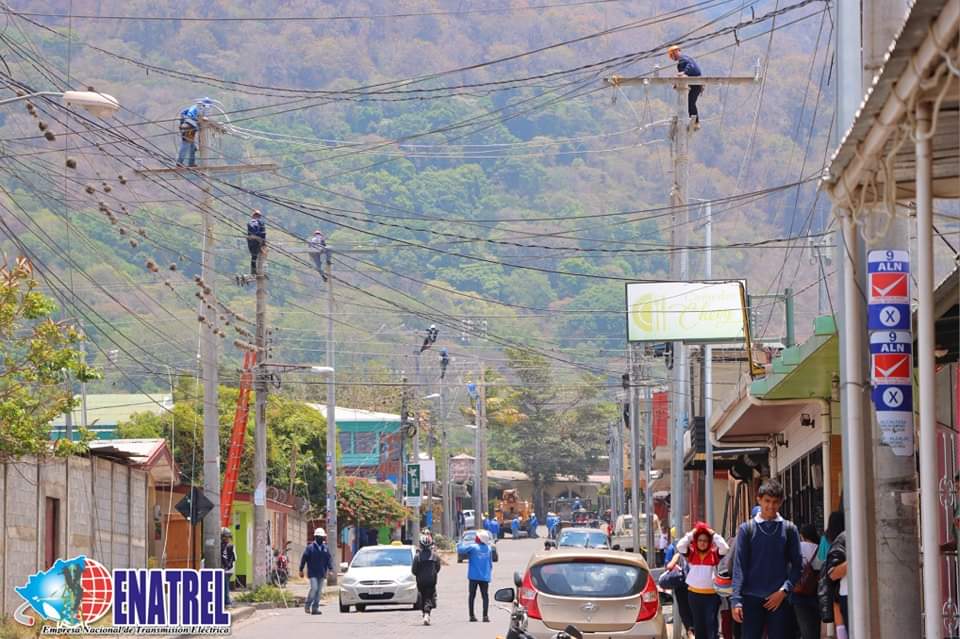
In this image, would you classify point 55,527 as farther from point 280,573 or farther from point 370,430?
point 370,430

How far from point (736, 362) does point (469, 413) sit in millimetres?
79610

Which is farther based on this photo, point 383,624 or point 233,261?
point 233,261

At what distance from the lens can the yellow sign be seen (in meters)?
32.7

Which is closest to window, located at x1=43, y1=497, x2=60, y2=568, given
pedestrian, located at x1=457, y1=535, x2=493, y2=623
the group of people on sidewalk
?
pedestrian, located at x1=457, y1=535, x2=493, y2=623

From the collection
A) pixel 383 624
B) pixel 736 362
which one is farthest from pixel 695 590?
pixel 736 362

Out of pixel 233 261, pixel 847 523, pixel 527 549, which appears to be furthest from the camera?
pixel 233 261

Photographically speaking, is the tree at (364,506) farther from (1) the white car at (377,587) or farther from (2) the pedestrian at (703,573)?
(2) the pedestrian at (703,573)

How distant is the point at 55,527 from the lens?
26312 mm

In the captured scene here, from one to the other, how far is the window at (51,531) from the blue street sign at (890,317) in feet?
62.3

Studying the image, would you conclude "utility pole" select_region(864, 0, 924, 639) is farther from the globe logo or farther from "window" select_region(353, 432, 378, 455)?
"window" select_region(353, 432, 378, 455)

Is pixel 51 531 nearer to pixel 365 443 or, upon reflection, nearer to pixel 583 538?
pixel 583 538

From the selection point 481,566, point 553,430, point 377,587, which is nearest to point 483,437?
point 553,430

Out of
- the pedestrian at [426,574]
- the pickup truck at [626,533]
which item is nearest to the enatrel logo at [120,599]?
the pedestrian at [426,574]

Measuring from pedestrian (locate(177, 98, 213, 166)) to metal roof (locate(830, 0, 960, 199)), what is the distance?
27301 millimetres
